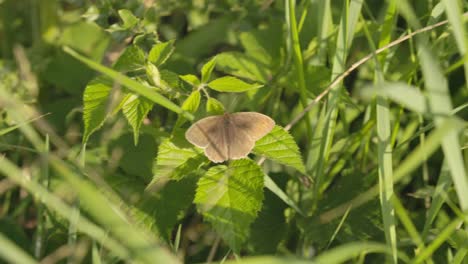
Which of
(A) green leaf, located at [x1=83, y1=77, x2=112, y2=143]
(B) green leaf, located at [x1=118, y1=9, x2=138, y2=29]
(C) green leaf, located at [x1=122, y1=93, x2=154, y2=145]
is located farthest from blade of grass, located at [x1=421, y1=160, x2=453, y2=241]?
(B) green leaf, located at [x1=118, y1=9, x2=138, y2=29]

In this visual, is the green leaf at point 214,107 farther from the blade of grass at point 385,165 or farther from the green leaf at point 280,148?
the blade of grass at point 385,165

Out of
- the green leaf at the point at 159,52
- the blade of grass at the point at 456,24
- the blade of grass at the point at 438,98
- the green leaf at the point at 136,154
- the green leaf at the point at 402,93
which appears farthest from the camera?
the green leaf at the point at 136,154

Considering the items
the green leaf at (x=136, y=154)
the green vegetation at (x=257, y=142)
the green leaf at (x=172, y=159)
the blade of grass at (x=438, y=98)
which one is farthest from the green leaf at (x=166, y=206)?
the blade of grass at (x=438, y=98)

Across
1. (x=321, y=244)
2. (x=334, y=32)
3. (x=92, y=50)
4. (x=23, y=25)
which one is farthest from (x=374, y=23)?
(x=23, y=25)

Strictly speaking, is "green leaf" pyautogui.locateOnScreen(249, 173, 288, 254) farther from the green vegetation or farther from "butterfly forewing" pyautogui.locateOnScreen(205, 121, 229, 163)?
"butterfly forewing" pyautogui.locateOnScreen(205, 121, 229, 163)

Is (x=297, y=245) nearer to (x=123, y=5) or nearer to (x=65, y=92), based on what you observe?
(x=123, y=5)

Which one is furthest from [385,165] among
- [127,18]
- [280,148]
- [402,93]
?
[127,18]
